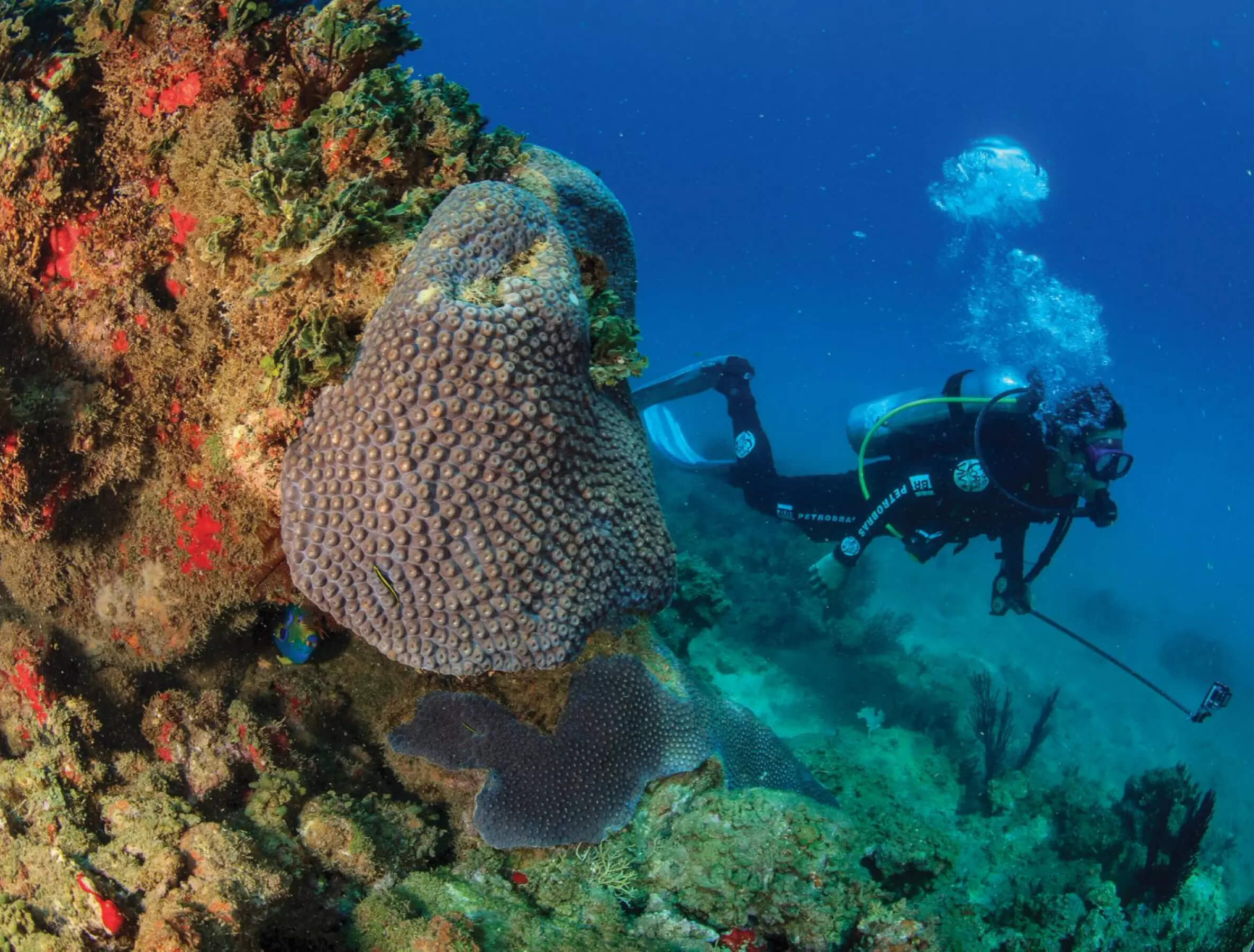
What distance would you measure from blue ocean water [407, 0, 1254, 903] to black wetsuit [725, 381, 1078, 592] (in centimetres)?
2470

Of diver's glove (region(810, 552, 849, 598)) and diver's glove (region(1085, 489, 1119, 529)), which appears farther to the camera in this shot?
diver's glove (region(810, 552, 849, 598))

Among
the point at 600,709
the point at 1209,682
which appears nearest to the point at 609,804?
the point at 600,709

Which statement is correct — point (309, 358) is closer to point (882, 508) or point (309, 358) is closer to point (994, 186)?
point (882, 508)

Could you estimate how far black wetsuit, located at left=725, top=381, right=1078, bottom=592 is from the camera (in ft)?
25.1

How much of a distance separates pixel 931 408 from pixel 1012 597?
2618 millimetres

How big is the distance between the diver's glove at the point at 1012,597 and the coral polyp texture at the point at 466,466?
6.79 metres

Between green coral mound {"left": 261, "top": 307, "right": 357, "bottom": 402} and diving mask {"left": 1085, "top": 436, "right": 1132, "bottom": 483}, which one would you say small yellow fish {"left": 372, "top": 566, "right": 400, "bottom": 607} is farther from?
diving mask {"left": 1085, "top": 436, "right": 1132, "bottom": 483}

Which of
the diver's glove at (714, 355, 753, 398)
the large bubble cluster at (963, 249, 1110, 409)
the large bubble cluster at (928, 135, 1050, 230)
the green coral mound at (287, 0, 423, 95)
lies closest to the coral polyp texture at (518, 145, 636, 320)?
the green coral mound at (287, 0, 423, 95)

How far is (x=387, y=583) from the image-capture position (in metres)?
2.66

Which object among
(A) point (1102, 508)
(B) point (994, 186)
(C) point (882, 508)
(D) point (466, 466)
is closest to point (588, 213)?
(D) point (466, 466)

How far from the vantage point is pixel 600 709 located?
11.6 feet

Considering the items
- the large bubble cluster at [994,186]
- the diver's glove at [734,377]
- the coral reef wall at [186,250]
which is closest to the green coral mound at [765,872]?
the coral reef wall at [186,250]

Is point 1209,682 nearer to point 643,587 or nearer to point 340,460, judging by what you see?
point 643,587

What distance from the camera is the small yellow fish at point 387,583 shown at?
264 centimetres
